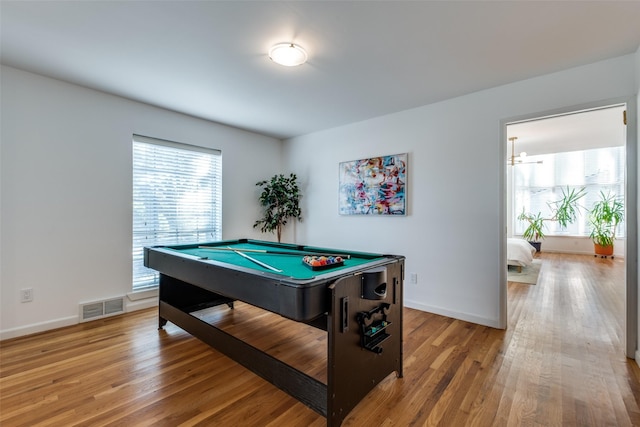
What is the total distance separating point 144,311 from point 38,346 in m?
0.93

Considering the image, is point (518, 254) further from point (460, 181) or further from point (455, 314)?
point (460, 181)

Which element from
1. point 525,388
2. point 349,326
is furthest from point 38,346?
point 525,388

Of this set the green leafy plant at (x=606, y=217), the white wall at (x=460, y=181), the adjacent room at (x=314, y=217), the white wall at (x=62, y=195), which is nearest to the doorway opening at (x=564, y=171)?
the green leafy plant at (x=606, y=217)

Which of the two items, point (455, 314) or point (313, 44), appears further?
point (455, 314)

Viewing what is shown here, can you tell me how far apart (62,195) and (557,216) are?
9.78m

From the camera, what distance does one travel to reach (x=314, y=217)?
178 inches

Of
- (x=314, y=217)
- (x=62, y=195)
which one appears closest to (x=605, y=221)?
(x=314, y=217)

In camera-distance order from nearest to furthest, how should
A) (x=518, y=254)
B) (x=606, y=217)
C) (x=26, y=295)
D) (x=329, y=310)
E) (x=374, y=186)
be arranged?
(x=329, y=310) → (x=26, y=295) → (x=374, y=186) → (x=518, y=254) → (x=606, y=217)

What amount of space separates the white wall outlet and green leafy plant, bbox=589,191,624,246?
9.91m

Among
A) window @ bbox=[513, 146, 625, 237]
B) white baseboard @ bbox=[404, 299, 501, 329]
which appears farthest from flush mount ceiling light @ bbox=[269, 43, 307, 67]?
window @ bbox=[513, 146, 625, 237]

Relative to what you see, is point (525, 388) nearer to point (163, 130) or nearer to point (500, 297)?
point (500, 297)

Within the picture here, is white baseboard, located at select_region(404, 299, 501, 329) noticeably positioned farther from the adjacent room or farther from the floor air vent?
the floor air vent

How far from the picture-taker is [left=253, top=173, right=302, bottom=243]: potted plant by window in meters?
4.46

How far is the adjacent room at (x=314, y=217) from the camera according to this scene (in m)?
1.68
